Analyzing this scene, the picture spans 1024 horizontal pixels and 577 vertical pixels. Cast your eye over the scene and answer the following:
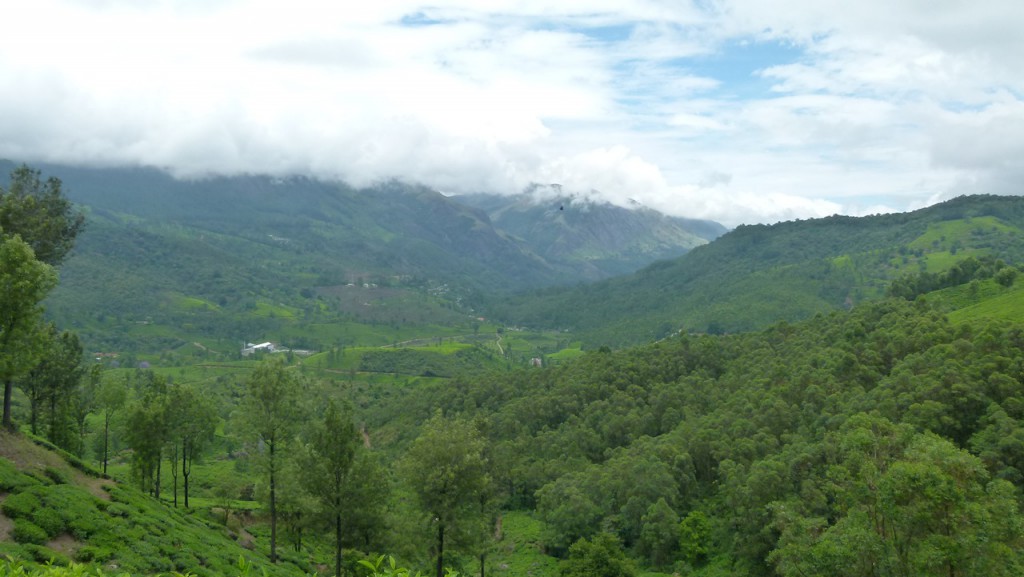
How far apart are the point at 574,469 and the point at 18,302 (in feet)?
192

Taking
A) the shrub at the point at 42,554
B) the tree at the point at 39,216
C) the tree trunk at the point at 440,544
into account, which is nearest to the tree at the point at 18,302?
the tree at the point at 39,216

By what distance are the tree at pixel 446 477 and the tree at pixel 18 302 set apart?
2071 centimetres

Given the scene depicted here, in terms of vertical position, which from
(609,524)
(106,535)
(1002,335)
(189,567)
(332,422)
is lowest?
(609,524)

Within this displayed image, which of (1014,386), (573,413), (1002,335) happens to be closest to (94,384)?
(573,413)

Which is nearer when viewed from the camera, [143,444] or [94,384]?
[143,444]

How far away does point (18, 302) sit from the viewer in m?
30.8

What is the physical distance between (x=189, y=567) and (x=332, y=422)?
10003 millimetres

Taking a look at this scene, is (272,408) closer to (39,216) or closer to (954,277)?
(39,216)

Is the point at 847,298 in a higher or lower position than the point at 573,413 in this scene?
higher

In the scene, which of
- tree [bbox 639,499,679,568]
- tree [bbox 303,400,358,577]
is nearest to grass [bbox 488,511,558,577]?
tree [bbox 639,499,679,568]

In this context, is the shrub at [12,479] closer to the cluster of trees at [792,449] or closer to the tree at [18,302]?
the tree at [18,302]

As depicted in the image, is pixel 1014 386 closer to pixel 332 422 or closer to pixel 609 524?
pixel 609 524

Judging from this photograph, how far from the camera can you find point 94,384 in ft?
169

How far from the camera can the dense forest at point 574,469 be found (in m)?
25.3
